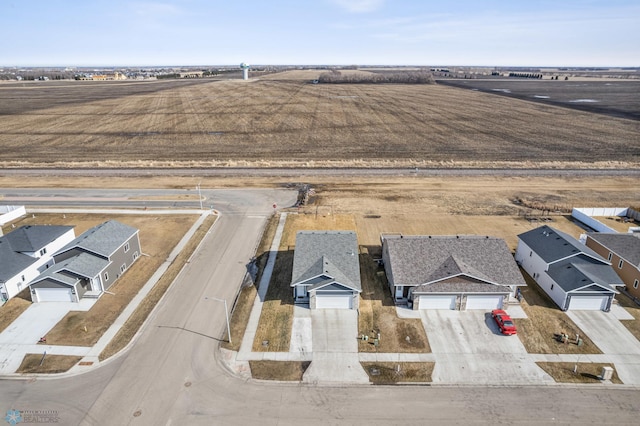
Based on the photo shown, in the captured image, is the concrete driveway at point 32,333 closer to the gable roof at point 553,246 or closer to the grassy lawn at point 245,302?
the grassy lawn at point 245,302

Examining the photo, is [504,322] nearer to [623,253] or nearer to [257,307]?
[623,253]

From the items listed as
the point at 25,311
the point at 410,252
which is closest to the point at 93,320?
the point at 25,311

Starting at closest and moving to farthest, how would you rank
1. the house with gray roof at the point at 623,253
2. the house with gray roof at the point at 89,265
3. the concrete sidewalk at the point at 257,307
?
the concrete sidewalk at the point at 257,307
the house with gray roof at the point at 89,265
the house with gray roof at the point at 623,253

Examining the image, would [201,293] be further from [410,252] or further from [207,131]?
[207,131]

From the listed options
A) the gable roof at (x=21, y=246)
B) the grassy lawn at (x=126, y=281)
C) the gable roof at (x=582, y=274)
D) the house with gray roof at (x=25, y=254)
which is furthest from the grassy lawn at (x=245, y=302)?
the gable roof at (x=582, y=274)

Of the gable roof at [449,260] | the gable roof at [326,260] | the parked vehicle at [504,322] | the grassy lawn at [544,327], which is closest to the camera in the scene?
the grassy lawn at [544,327]

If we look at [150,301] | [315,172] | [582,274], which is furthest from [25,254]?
[582,274]
